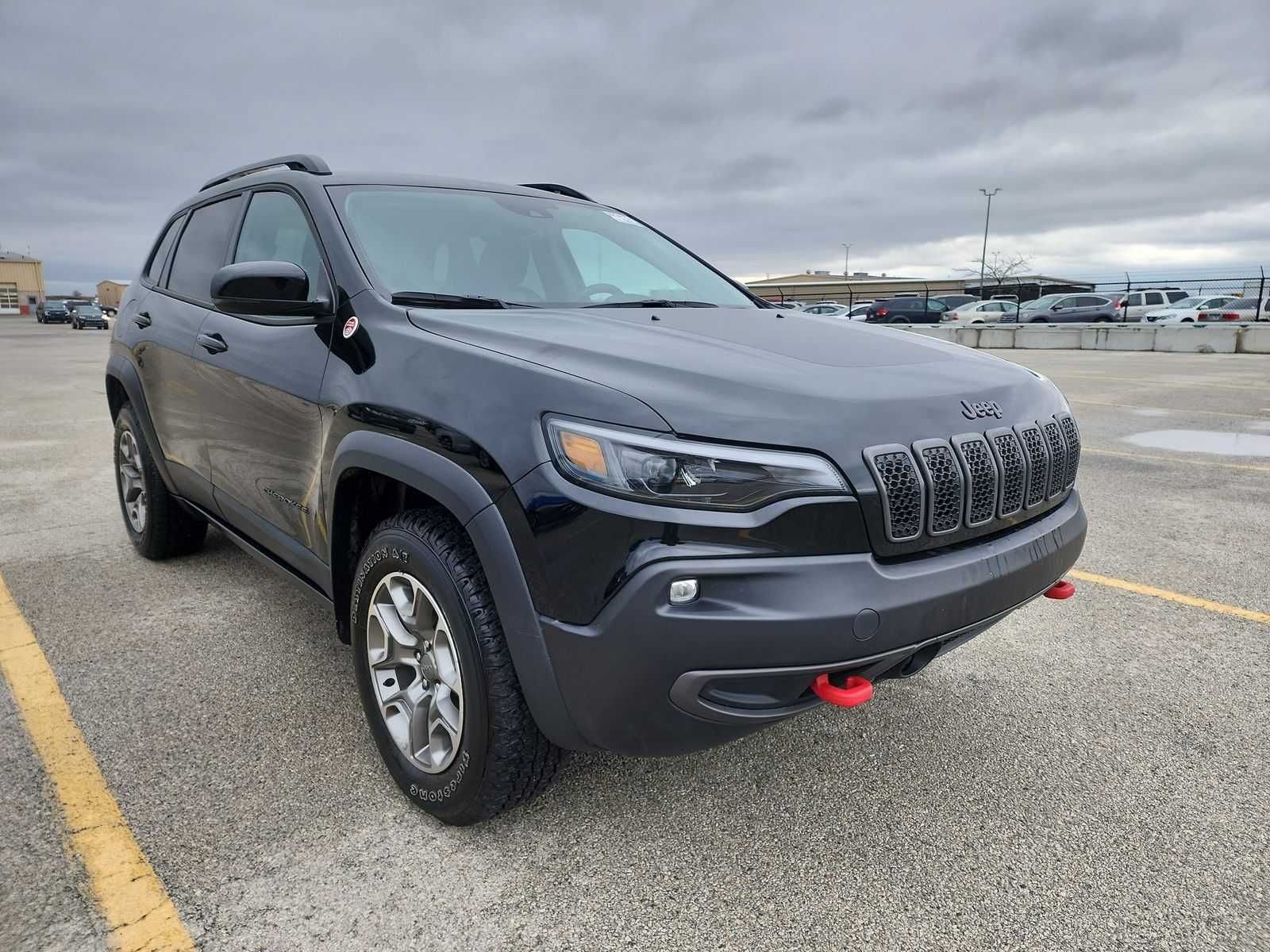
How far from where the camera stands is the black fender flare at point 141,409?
3.97m

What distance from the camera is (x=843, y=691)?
1901 millimetres

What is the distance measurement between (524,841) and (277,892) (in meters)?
0.58

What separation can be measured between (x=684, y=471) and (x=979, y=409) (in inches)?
34.6

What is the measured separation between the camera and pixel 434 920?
1969 mm

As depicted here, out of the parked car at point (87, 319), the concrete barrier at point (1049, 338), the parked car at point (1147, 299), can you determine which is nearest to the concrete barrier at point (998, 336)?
the concrete barrier at point (1049, 338)

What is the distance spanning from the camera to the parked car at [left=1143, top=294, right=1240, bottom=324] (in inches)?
1171

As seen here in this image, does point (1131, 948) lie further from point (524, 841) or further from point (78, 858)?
point (78, 858)

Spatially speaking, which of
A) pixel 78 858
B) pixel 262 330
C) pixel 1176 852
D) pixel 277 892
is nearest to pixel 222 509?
pixel 262 330

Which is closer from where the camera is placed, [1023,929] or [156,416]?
[1023,929]

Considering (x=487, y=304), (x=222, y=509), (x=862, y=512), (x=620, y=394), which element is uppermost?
(x=487, y=304)

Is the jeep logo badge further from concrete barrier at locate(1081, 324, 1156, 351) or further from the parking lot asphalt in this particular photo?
concrete barrier at locate(1081, 324, 1156, 351)

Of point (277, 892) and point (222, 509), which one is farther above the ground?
point (222, 509)

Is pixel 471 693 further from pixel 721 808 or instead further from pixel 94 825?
pixel 94 825

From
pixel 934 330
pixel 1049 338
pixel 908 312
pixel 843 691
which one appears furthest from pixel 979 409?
pixel 908 312
